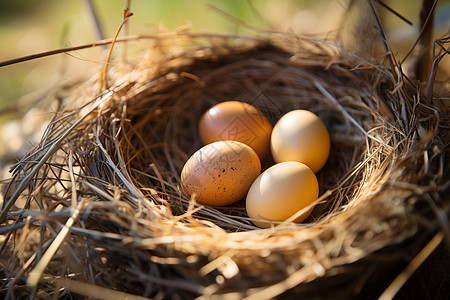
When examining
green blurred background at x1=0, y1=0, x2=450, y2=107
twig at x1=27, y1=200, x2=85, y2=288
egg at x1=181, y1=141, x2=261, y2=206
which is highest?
green blurred background at x1=0, y1=0, x2=450, y2=107

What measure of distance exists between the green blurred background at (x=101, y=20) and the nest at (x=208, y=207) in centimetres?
63

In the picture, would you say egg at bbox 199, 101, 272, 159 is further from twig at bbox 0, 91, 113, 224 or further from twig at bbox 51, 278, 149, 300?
twig at bbox 51, 278, 149, 300

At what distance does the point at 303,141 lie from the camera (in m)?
1.10

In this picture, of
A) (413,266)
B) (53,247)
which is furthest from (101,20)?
(413,266)

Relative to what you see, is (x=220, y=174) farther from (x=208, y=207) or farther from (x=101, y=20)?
(x=101, y=20)

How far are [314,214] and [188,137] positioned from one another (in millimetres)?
591

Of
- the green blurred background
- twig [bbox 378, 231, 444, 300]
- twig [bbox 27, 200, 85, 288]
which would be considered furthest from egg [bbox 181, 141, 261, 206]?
the green blurred background

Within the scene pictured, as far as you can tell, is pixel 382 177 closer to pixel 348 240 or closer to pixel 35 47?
pixel 348 240

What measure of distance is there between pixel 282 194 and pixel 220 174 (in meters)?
0.19

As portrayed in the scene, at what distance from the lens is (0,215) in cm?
87

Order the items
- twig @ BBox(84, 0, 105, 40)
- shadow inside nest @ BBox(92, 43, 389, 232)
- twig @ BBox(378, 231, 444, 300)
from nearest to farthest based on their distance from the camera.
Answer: twig @ BBox(378, 231, 444, 300) → shadow inside nest @ BBox(92, 43, 389, 232) → twig @ BBox(84, 0, 105, 40)

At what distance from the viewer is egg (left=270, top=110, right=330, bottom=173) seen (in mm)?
1102

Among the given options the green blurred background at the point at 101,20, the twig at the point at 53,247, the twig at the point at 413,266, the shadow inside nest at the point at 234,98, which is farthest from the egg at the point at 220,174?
the green blurred background at the point at 101,20

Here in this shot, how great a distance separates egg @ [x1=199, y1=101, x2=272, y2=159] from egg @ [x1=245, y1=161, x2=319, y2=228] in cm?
23
